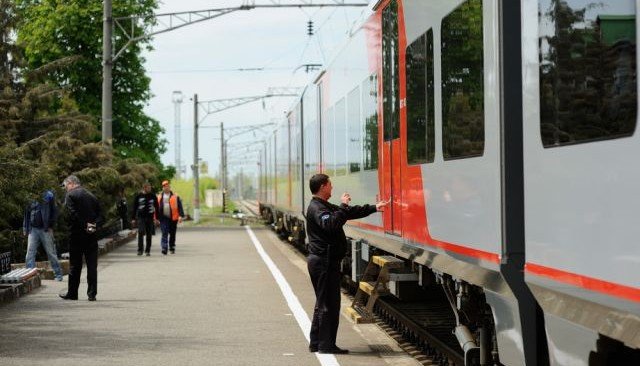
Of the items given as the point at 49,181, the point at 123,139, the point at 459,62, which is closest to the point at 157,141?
the point at 123,139

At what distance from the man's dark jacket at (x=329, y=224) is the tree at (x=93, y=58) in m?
34.7

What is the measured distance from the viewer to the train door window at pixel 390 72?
32.4ft

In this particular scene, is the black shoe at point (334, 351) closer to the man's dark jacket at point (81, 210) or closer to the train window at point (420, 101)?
the train window at point (420, 101)

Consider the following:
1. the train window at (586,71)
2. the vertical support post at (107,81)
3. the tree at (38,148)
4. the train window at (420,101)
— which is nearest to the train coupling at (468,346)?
the train window at (420,101)

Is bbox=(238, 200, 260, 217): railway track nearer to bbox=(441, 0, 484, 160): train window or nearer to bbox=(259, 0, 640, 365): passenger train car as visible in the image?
bbox=(259, 0, 640, 365): passenger train car

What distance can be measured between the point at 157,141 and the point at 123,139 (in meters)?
1.46

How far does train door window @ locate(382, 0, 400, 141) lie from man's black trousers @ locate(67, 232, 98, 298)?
5860mm

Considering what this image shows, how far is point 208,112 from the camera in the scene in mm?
53688

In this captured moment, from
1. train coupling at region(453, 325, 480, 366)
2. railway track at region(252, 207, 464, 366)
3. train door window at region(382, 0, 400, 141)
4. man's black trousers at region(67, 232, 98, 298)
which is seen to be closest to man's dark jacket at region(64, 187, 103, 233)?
man's black trousers at region(67, 232, 98, 298)

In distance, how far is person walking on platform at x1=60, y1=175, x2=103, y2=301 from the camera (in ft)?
49.1

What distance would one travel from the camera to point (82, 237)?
15.2 metres

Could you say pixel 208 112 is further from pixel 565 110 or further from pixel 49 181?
pixel 565 110

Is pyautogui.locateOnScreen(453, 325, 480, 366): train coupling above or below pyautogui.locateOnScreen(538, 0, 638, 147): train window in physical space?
below

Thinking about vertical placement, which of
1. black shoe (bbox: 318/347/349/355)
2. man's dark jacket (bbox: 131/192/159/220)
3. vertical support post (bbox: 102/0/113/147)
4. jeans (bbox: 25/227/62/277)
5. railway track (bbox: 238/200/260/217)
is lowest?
black shoe (bbox: 318/347/349/355)
